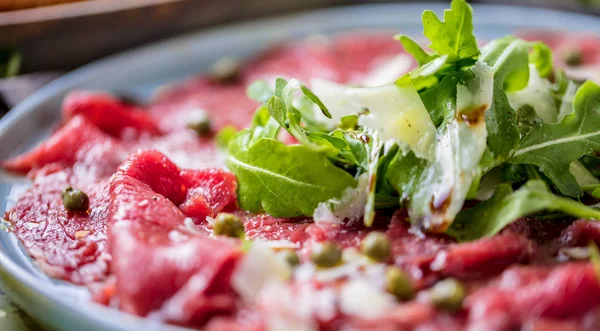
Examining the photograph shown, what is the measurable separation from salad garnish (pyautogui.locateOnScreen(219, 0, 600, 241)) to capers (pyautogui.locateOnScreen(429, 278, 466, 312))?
1.02ft

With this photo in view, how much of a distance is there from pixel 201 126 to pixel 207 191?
1110 millimetres

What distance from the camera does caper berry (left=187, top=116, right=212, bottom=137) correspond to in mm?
3996

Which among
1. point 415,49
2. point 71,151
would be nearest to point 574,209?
point 415,49

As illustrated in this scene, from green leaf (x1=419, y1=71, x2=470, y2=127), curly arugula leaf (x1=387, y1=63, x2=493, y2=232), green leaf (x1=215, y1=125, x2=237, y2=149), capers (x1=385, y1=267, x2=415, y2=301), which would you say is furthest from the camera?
green leaf (x1=215, y1=125, x2=237, y2=149)

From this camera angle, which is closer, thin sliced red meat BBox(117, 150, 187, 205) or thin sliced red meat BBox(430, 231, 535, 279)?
thin sliced red meat BBox(430, 231, 535, 279)

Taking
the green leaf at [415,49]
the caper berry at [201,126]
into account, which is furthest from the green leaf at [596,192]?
the caper berry at [201,126]

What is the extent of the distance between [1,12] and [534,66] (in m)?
3.52

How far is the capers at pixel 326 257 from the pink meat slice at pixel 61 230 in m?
0.85

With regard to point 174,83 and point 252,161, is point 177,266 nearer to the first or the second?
point 252,161

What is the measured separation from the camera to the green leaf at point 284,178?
8.63ft

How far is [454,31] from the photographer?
2.74 metres

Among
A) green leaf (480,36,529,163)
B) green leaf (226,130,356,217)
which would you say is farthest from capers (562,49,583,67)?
green leaf (226,130,356,217)

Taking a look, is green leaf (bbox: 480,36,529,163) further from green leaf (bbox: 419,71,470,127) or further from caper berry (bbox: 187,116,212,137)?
caper berry (bbox: 187,116,212,137)

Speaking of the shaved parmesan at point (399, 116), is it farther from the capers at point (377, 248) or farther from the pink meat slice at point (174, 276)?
the pink meat slice at point (174, 276)
